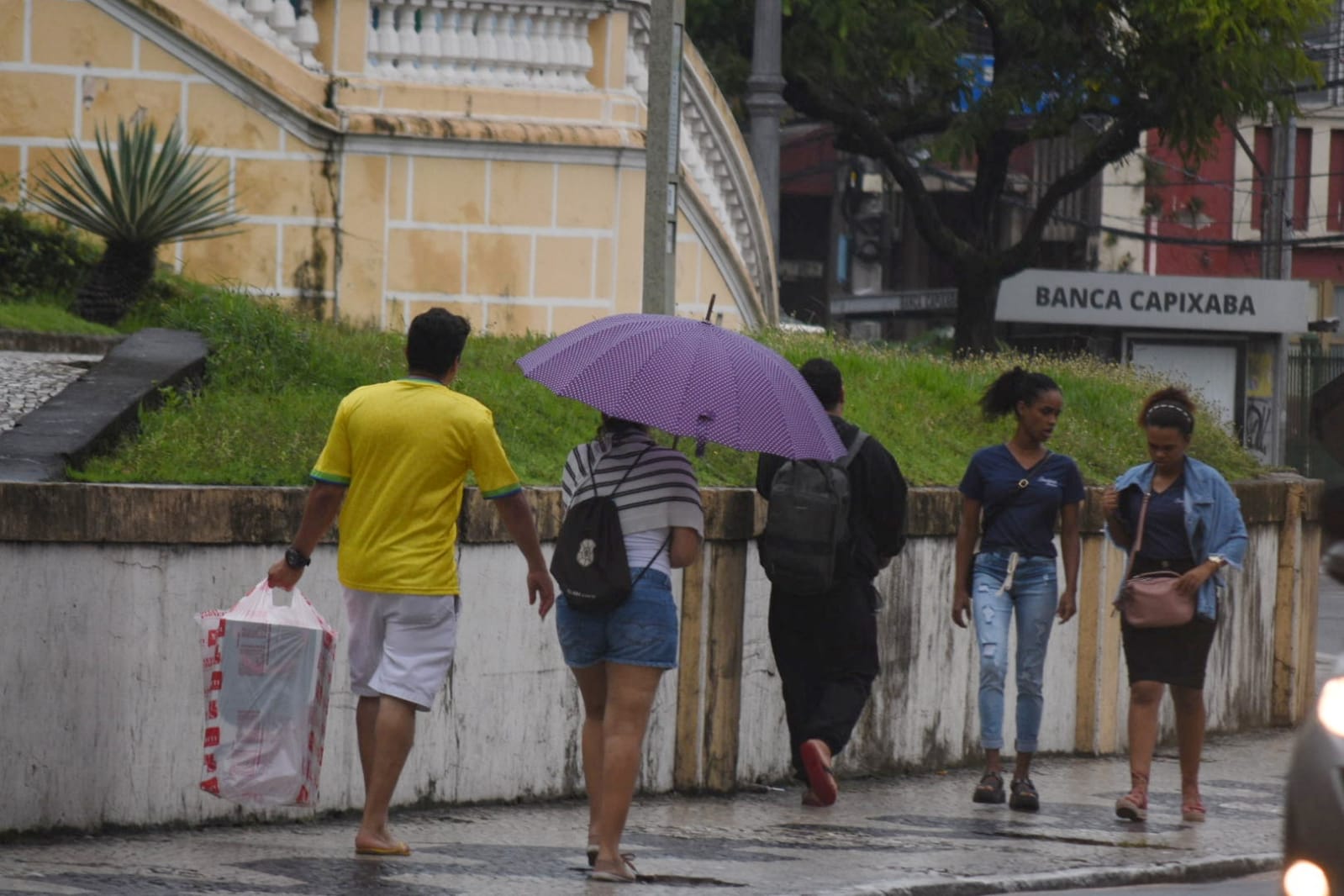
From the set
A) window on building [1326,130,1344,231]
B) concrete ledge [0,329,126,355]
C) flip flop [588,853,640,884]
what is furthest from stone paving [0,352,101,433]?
window on building [1326,130,1344,231]

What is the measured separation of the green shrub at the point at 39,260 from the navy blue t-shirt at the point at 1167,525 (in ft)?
19.1

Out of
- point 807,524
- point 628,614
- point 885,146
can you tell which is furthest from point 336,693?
point 885,146

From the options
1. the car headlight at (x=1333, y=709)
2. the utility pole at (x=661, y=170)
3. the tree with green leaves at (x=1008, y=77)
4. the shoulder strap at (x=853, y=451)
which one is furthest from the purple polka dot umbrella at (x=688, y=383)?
the tree with green leaves at (x=1008, y=77)

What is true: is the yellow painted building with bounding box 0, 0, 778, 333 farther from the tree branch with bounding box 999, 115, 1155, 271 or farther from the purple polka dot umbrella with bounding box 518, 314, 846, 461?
the tree branch with bounding box 999, 115, 1155, 271

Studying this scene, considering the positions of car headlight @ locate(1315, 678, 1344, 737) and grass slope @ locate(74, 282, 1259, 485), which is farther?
grass slope @ locate(74, 282, 1259, 485)

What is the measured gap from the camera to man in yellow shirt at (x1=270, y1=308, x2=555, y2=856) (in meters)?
6.86

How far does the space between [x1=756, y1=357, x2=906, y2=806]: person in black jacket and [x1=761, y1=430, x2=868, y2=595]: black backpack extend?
0.59 feet

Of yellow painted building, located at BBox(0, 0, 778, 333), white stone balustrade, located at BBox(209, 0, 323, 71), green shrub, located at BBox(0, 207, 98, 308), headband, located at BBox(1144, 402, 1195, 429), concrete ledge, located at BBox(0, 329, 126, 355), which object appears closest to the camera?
headband, located at BBox(1144, 402, 1195, 429)

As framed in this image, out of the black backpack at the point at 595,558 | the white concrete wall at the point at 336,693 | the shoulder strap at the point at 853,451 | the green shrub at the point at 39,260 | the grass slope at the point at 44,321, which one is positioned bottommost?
the white concrete wall at the point at 336,693

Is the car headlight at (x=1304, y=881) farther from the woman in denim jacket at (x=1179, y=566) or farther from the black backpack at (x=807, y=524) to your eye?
the woman in denim jacket at (x=1179, y=566)

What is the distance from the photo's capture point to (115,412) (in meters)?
8.43

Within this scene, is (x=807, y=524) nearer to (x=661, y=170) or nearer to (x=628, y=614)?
(x=628, y=614)

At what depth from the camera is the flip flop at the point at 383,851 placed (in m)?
7.04

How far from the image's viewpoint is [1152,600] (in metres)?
8.91
